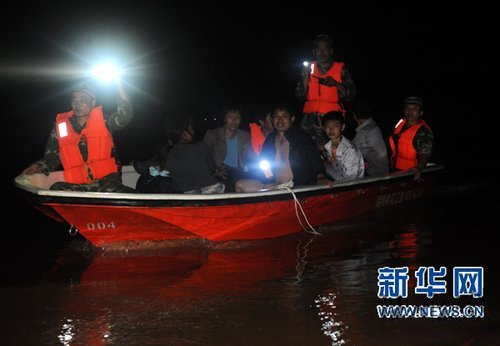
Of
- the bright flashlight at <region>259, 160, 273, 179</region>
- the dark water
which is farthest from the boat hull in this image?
the bright flashlight at <region>259, 160, 273, 179</region>

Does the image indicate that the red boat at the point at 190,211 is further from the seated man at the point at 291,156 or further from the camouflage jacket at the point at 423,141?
the camouflage jacket at the point at 423,141

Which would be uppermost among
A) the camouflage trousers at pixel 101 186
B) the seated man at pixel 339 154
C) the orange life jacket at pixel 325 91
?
the orange life jacket at pixel 325 91

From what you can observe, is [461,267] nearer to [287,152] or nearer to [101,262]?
A: [287,152]

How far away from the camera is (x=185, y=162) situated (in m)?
7.15

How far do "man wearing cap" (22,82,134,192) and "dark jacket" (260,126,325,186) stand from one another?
1738mm

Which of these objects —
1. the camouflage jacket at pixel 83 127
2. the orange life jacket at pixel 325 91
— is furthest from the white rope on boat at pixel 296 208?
the orange life jacket at pixel 325 91

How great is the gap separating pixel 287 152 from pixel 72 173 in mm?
2198

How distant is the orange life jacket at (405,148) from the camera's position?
29.7ft

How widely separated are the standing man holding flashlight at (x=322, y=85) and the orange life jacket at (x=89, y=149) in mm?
2807

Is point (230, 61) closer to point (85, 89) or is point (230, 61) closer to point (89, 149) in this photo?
point (85, 89)

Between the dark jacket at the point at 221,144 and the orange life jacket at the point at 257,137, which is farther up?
the orange life jacket at the point at 257,137

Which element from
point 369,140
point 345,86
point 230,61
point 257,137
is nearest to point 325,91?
point 345,86

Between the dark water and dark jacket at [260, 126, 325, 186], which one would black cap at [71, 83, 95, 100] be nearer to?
the dark water

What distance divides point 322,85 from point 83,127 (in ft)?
10.1
